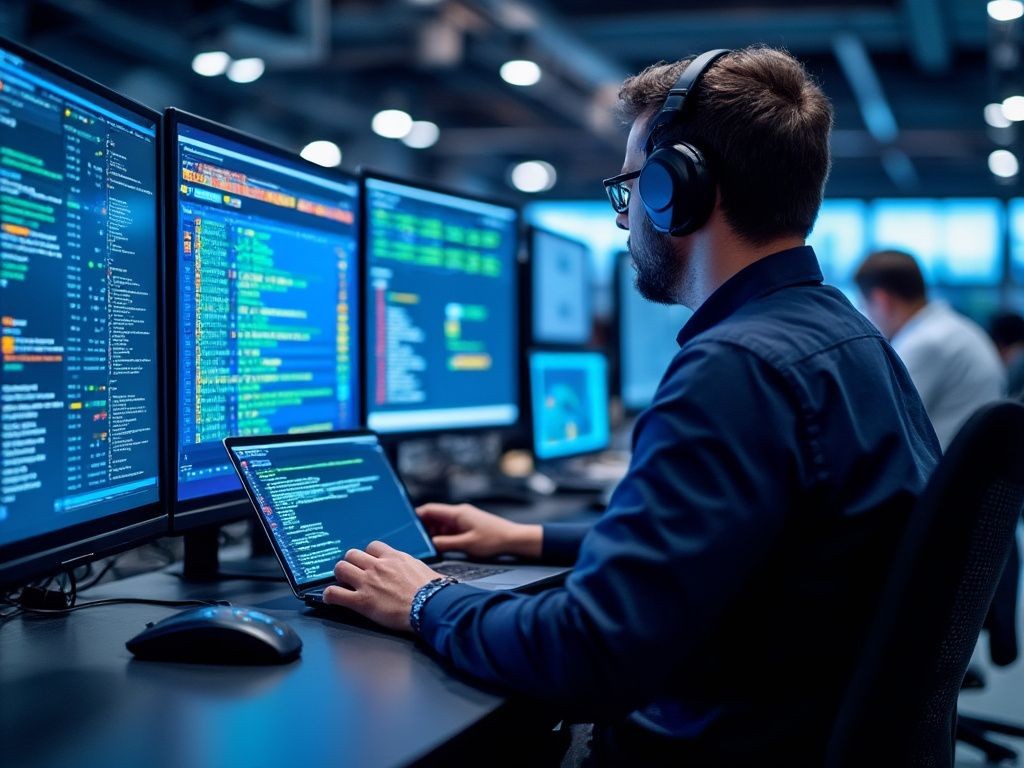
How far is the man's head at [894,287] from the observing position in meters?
3.88

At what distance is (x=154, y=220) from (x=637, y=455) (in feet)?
2.00

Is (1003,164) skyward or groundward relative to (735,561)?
skyward

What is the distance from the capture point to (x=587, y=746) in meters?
1.16

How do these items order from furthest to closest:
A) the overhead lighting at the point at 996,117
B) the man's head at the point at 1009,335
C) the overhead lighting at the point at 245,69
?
the overhead lighting at the point at 996,117 → the man's head at the point at 1009,335 → the overhead lighting at the point at 245,69

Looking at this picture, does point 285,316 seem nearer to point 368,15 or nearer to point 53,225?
point 53,225

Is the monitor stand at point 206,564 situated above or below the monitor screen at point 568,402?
below

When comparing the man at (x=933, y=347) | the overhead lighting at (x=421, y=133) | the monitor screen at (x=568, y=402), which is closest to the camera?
the monitor screen at (x=568, y=402)

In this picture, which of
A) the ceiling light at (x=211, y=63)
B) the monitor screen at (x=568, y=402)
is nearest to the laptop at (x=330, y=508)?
the monitor screen at (x=568, y=402)

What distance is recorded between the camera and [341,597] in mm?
1080

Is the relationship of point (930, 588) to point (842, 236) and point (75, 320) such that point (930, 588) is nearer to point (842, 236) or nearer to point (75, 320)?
point (75, 320)

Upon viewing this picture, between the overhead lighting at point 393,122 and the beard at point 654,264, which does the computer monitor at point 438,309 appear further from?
the overhead lighting at point 393,122

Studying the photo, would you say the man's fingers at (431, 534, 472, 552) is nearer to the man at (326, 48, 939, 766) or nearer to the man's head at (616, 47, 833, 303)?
the man at (326, 48, 939, 766)

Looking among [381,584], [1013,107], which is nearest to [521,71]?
[1013,107]

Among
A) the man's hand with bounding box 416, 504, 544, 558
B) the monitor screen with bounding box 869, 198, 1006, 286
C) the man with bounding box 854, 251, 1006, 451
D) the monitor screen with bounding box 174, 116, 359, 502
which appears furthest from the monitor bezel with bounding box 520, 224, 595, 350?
the monitor screen with bounding box 869, 198, 1006, 286
